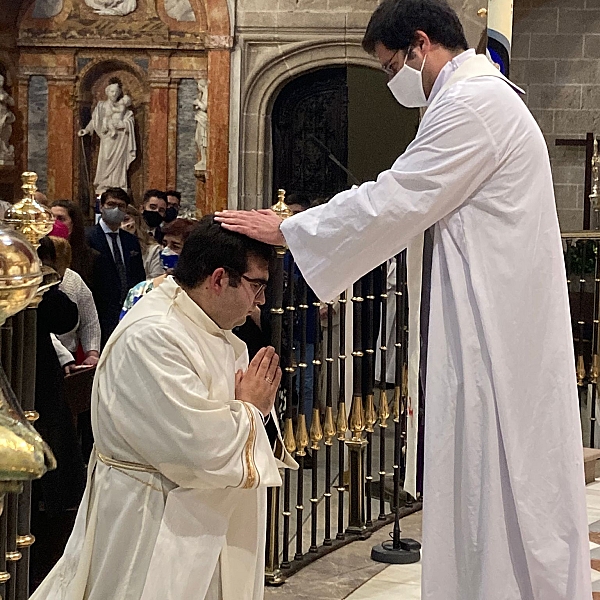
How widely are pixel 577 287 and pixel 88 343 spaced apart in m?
8.40

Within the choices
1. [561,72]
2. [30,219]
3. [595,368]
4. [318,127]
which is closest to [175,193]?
[318,127]

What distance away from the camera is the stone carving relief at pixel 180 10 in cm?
1368

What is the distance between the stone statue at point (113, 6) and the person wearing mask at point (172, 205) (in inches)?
94.2

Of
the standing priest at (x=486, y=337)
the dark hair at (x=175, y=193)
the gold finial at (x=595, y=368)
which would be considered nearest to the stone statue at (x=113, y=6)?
the dark hair at (x=175, y=193)

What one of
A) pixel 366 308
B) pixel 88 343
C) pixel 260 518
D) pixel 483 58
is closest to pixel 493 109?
A: pixel 483 58

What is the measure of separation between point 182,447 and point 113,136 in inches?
457

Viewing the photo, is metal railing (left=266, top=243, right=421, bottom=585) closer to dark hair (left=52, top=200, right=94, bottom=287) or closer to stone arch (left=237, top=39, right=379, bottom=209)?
dark hair (left=52, top=200, right=94, bottom=287)

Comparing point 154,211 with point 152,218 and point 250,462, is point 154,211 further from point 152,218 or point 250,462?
point 250,462

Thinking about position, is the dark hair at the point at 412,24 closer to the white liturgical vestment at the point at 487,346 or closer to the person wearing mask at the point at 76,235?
the white liturgical vestment at the point at 487,346

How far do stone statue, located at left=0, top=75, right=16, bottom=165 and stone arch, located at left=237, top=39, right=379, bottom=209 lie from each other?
9.40 ft

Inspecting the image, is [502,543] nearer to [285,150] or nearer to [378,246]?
[378,246]

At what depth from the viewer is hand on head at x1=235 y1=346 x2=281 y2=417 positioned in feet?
9.58

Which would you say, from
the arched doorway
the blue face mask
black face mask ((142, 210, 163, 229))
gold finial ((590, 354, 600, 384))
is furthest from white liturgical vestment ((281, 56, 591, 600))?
the arched doorway

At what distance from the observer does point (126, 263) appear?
731cm
